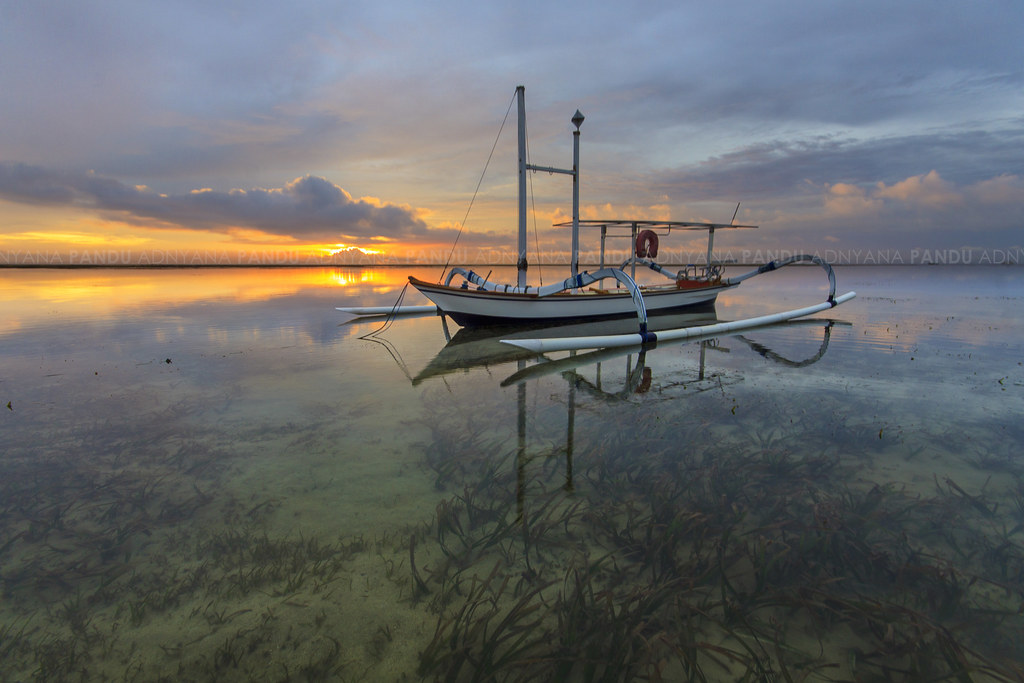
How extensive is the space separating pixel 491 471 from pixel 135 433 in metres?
5.42

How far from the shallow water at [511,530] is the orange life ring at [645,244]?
15.6 m

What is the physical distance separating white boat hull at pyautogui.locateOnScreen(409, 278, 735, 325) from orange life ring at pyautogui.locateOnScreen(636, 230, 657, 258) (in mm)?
3816

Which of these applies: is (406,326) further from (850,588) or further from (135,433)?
(850,588)

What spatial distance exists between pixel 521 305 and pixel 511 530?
13.0 metres

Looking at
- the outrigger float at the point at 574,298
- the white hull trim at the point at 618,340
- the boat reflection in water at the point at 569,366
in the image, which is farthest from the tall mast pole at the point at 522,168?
the white hull trim at the point at 618,340

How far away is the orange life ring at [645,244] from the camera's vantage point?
23.5m

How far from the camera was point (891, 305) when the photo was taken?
26.8m

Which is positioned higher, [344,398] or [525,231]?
[525,231]

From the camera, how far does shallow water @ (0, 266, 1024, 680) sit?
9.23 feet

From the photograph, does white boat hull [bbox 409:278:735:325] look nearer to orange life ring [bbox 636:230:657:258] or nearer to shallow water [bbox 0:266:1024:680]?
orange life ring [bbox 636:230:657:258]

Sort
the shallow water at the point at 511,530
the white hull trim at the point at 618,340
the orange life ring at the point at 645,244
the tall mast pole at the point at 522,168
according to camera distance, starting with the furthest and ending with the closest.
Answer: the orange life ring at the point at 645,244 < the tall mast pole at the point at 522,168 < the white hull trim at the point at 618,340 < the shallow water at the point at 511,530

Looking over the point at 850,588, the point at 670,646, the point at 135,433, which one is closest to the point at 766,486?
the point at 850,588

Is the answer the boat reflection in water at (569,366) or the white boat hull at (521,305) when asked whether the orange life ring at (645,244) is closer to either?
the white boat hull at (521,305)

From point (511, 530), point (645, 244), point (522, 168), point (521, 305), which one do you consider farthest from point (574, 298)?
point (511, 530)
